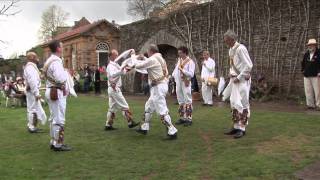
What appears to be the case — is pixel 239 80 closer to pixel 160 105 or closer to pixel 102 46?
pixel 160 105

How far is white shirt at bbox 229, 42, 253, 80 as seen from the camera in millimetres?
9383

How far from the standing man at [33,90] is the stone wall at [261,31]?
8976 mm

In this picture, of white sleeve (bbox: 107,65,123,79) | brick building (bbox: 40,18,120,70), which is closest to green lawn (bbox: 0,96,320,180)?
white sleeve (bbox: 107,65,123,79)

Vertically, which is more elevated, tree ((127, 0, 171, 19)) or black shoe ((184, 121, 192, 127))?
tree ((127, 0, 171, 19))

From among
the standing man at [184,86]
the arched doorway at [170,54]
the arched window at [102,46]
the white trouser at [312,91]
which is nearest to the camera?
the standing man at [184,86]

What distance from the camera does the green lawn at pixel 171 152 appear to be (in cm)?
714

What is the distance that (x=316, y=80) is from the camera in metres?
13.8

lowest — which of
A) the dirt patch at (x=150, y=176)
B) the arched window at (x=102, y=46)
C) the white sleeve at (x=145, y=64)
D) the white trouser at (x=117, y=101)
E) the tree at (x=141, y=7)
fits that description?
the dirt patch at (x=150, y=176)

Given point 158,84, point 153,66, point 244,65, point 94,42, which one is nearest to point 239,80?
point 244,65

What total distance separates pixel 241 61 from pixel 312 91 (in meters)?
5.33

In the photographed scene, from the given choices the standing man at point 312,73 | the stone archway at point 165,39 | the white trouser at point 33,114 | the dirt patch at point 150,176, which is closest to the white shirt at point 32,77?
the white trouser at point 33,114

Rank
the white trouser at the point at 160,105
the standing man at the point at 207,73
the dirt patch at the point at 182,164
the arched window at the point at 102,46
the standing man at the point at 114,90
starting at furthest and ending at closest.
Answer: the arched window at the point at 102,46
the standing man at the point at 207,73
the standing man at the point at 114,90
the white trouser at the point at 160,105
the dirt patch at the point at 182,164

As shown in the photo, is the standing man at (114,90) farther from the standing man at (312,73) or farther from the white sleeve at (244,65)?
the standing man at (312,73)

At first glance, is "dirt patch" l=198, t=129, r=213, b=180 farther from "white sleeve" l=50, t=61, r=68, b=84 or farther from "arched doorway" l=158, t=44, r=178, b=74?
"arched doorway" l=158, t=44, r=178, b=74
